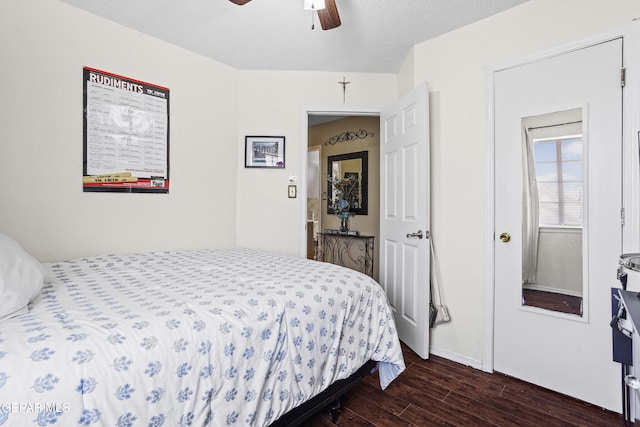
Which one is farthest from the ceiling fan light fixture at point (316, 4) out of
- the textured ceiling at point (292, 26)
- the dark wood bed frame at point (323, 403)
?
the dark wood bed frame at point (323, 403)

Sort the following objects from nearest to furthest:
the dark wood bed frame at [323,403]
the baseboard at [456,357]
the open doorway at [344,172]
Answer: the dark wood bed frame at [323,403]
the baseboard at [456,357]
the open doorway at [344,172]

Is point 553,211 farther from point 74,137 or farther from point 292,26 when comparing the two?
point 74,137

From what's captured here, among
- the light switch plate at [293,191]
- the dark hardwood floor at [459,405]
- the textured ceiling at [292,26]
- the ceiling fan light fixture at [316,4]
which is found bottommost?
the dark hardwood floor at [459,405]

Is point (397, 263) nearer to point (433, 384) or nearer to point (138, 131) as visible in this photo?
point (433, 384)

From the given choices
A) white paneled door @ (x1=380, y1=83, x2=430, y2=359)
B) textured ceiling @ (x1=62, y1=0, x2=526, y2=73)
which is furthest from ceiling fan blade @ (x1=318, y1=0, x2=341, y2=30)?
white paneled door @ (x1=380, y1=83, x2=430, y2=359)

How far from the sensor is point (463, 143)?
2404 mm

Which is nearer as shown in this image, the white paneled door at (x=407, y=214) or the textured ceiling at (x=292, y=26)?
the textured ceiling at (x=292, y=26)

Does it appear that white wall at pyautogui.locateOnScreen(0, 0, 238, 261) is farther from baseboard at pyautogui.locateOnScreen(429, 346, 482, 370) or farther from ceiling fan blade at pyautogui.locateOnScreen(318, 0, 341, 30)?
baseboard at pyautogui.locateOnScreen(429, 346, 482, 370)

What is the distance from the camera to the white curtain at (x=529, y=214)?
2.09 meters

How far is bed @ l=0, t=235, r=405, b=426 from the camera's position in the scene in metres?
0.83

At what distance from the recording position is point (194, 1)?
208 cm

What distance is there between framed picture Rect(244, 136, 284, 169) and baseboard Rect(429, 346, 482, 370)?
2138 millimetres

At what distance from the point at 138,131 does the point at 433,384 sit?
2.80 m

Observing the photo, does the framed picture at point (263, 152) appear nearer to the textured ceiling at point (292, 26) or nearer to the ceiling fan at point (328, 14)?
the textured ceiling at point (292, 26)
